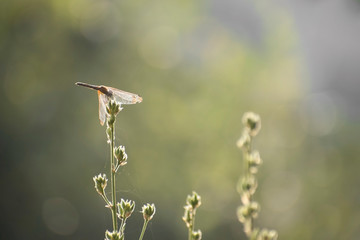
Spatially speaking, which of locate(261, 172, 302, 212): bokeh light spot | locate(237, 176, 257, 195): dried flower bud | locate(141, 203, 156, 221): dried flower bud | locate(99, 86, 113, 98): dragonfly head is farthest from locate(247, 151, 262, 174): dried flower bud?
locate(261, 172, 302, 212): bokeh light spot

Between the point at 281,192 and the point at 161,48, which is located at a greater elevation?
the point at 161,48

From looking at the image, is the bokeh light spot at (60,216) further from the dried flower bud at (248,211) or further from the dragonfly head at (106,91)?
the dried flower bud at (248,211)

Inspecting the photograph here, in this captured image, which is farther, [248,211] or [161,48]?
[161,48]

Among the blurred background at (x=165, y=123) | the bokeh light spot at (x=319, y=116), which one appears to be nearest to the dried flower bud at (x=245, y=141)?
the blurred background at (x=165, y=123)

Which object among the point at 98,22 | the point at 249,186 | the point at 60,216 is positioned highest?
the point at 98,22

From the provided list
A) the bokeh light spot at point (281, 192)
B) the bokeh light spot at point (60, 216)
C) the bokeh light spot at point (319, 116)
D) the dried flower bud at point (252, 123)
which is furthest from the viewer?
the bokeh light spot at point (319, 116)

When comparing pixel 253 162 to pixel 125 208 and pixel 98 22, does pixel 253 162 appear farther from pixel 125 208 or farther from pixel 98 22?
pixel 98 22

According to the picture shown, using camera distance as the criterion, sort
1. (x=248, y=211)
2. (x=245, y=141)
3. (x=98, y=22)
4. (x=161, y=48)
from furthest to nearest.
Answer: (x=161, y=48) → (x=98, y=22) → (x=245, y=141) → (x=248, y=211)

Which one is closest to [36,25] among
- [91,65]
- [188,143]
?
[91,65]

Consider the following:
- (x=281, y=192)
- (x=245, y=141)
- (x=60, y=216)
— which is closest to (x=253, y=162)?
(x=245, y=141)

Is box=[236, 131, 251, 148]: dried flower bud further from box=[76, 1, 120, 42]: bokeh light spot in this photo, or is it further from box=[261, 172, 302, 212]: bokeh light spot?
box=[76, 1, 120, 42]: bokeh light spot
